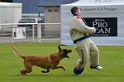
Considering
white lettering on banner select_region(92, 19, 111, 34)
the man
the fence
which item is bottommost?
the fence

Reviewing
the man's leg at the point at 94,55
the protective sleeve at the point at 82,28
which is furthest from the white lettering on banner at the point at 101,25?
the protective sleeve at the point at 82,28

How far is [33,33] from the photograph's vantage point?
3167 centimetres

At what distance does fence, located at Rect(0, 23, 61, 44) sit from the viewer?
30.8 m

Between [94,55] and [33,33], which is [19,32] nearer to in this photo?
[33,33]

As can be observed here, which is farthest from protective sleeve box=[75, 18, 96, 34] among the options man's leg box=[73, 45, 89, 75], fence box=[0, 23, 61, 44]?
fence box=[0, 23, 61, 44]

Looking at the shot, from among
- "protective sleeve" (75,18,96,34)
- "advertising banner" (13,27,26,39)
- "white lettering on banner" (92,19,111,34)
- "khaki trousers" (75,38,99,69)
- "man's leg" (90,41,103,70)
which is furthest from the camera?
"advertising banner" (13,27,26,39)

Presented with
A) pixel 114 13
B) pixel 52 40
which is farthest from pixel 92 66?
pixel 52 40

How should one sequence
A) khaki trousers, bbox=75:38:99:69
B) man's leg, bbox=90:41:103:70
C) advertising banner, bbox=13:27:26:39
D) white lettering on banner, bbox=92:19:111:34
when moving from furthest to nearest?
advertising banner, bbox=13:27:26:39 < white lettering on banner, bbox=92:19:111:34 < man's leg, bbox=90:41:103:70 < khaki trousers, bbox=75:38:99:69

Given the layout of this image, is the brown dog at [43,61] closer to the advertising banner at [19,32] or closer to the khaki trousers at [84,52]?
the khaki trousers at [84,52]

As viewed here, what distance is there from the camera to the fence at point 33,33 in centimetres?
3081

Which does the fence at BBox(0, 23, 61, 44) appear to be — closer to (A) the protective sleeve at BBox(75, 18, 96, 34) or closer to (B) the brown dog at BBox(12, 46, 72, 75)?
(B) the brown dog at BBox(12, 46, 72, 75)

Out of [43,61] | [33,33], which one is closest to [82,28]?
[43,61]

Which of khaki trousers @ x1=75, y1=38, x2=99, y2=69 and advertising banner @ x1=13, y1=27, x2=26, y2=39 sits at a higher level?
khaki trousers @ x1=75, y1=38, x2=99, y2=69

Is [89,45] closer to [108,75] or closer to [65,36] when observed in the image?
[108,75]
